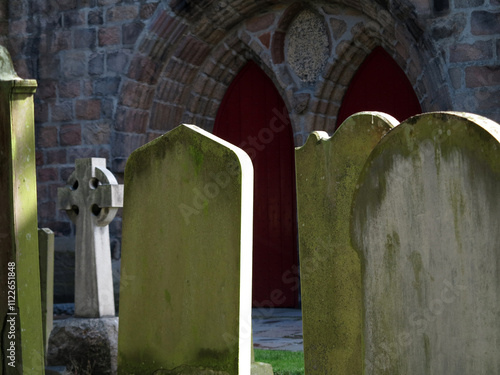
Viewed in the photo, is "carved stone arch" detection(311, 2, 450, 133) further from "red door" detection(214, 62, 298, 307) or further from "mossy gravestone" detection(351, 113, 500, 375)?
"mossy gravestone" detection(351, 113, 500, 375)

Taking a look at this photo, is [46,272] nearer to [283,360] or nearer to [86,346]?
[86,346]

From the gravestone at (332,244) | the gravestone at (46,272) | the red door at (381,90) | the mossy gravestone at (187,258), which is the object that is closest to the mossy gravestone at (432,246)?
the mossy gravestone at (187,258)

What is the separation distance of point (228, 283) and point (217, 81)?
249 inches

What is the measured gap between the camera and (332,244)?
371 cm

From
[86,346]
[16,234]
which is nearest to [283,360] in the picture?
[86,346]

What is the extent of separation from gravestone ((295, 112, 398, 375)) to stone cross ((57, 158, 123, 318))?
5.41 ft

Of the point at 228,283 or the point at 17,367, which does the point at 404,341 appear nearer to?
the point at 228,283

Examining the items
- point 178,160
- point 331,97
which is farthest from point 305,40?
point 178,160

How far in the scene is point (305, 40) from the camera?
27.8 ft

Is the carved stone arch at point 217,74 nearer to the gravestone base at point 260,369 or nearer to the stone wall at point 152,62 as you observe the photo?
the stone wall at point 152,62

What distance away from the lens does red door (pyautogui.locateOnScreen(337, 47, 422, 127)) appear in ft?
27.0

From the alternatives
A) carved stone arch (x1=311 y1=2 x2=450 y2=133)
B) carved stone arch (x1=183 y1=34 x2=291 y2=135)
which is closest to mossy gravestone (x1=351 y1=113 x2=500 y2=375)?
carved stone arch (x1=311 y1=2 x2=450 y2=133)

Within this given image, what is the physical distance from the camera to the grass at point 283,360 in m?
4.94

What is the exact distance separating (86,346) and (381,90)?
15.5ft
